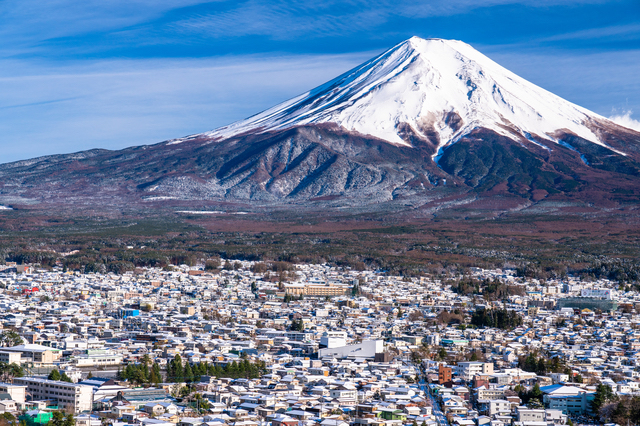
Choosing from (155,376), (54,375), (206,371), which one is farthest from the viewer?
(206,371)

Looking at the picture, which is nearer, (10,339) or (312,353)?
(10,339)

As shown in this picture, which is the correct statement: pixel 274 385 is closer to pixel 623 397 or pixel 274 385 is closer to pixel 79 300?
pixel 623 397

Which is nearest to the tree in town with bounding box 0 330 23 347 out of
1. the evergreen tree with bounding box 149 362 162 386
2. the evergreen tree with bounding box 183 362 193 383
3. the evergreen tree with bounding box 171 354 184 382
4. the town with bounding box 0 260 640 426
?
the town with bounding box 0 260 640 426

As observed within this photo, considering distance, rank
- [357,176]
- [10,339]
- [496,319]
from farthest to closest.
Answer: [357,176] → [496,319] → [10,339]

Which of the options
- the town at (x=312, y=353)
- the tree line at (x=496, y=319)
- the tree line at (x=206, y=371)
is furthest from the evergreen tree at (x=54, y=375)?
the tree line at (x=496, y=319)

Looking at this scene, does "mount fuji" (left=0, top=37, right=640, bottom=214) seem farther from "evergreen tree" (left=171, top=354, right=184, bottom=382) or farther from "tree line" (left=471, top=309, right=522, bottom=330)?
"evergreen tree" (left=171, top=354, right=184, bottom=382)

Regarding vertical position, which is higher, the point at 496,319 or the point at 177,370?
the point at 496,319

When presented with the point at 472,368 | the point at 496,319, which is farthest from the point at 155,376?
the point at 496,319

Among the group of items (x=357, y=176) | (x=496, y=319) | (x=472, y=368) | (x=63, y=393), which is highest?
(x=357, y=176)

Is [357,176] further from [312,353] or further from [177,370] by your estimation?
[177,370]

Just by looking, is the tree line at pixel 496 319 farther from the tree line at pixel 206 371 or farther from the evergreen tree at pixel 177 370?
the evergreen tree at pixel 177 370
